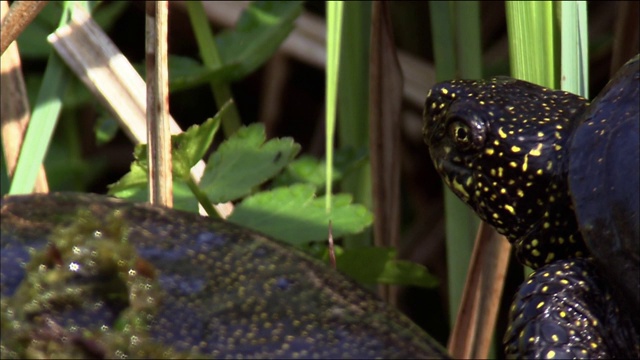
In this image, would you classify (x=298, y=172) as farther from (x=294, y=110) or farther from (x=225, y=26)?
(x=294, y=110)

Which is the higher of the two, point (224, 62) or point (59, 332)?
point (224, 62)

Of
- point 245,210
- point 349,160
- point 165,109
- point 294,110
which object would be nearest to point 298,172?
point 349,160

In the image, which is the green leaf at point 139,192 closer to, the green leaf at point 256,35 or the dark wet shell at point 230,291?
the dark wet shell at point 230,291

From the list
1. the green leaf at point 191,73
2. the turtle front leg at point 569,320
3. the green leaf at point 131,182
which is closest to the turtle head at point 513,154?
the turtle front leg at point 569,320

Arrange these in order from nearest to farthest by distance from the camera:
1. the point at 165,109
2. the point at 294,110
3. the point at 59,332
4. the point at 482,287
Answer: the point at 59,332 → the point at 165,109 → the point at 482,287 → the point at 294,110

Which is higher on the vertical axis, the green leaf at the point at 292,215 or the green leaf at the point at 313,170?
the green leaf at the point at 313,170

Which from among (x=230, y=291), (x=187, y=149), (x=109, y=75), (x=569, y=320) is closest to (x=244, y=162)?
(x=187, y=149)

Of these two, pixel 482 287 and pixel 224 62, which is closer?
pixel 482 287
